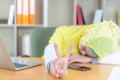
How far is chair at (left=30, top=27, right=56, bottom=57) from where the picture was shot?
195 cm

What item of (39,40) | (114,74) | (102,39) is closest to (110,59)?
(102,39)

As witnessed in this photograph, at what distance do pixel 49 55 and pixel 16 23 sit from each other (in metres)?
1.83

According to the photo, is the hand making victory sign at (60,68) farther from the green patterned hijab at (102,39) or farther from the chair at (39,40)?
the chair at (39,40)

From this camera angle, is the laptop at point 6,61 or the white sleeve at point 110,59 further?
the white sleeve at point 110,59

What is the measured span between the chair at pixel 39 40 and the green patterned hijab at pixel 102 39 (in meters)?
0.75

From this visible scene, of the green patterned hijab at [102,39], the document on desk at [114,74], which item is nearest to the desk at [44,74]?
the document on desk at [114,74]

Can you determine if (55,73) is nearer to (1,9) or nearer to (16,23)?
(16,23)

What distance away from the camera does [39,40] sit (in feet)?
6.46

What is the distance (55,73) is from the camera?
914mm

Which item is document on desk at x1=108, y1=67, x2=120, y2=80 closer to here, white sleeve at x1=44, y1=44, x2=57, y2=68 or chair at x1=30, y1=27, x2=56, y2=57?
white sleeve at x1=44, y1=44, x2=57, y2=68

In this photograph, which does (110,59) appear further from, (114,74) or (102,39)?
(114,74)

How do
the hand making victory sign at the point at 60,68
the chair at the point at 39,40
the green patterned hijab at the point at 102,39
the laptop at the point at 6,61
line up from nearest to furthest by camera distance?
the hand making victory sign at the point at 60,68 < the laptop at the point at 6,61 < the green patterned hijab at the point at 102,39 < the chair at the point at 39,40

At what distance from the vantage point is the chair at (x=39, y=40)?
1.95 meters

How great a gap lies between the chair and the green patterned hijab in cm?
75
